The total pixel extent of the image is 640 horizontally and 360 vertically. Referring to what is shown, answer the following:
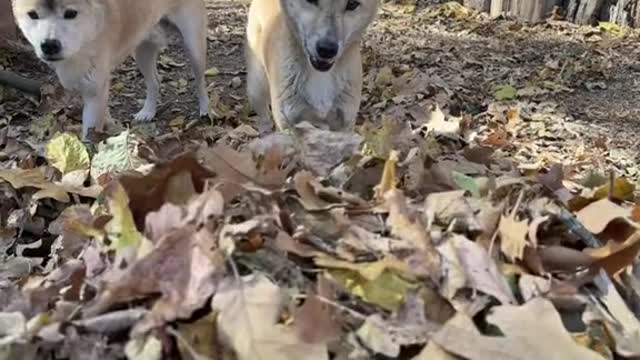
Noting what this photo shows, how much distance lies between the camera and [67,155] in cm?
286

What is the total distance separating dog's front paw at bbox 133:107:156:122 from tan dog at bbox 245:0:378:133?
1451 mm

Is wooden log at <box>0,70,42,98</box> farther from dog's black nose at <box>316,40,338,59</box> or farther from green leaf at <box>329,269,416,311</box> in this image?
green leaf at <box>329,269,416,311</box>

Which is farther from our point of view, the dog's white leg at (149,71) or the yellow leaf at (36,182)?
Answer: the dog's white leg at (149,71)

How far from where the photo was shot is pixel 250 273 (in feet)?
5.56

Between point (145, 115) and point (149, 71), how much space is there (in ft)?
0.98

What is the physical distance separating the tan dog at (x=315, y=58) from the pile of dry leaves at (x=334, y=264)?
1.75 metres

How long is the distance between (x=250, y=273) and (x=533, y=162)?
2905 mm

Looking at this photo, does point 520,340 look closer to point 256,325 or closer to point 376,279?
point 376,279

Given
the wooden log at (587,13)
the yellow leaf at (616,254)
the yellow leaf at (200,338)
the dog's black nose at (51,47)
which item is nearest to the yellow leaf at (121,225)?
the yellow leaf at (200,338)

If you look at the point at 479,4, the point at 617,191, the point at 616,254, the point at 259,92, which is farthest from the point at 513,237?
the point at 479,4

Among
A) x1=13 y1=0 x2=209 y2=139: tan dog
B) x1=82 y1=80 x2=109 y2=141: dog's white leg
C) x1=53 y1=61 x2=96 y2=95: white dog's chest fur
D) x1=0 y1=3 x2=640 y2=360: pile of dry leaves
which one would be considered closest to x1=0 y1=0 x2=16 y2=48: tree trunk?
x1=13 y1=0 x2=209 y2=139: tan dog

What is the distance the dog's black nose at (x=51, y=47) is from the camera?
4730mm

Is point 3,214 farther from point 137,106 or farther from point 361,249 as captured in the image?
point 137,106

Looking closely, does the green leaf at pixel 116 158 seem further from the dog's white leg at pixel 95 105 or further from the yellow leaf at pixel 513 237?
the dog's white leg at pixel 95 105
